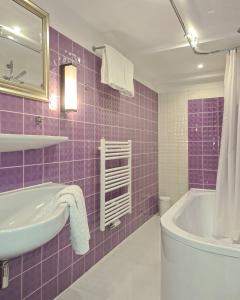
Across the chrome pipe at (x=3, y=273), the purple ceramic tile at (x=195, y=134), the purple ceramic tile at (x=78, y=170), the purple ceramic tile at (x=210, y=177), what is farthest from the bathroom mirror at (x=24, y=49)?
the purple ceramic tile at (x=210, y=177)

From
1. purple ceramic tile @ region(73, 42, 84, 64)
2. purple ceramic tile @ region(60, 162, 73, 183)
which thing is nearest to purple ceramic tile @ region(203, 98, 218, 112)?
purple ceramic tile @ region(73, 42, 84, 64)

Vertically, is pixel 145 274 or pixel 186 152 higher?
pixel 186 152

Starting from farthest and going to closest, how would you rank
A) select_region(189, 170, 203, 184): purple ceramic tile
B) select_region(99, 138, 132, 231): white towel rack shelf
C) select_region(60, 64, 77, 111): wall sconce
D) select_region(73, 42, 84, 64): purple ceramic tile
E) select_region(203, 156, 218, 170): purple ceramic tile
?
select_region(189, 170, 203, 184): purple ceramic tile < select_region(203, 156, 218, 170): purple ceramic tile < select_region(99, 138, 132, 231): white towel rack shelf < select_region(73, 42, 84, 64): purple ceramic tile < select_region(60, 64, 77, 111): wall sconce

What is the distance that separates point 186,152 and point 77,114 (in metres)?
2.19

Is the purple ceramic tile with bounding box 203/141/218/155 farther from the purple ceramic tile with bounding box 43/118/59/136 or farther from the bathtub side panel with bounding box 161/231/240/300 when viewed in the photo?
the purple ceramic tile with bounding box 43/118/59/136

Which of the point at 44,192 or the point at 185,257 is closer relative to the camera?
the point at 185,257

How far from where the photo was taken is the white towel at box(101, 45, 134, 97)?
206 cm

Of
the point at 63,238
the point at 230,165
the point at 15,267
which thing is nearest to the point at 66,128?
the point at 63,238

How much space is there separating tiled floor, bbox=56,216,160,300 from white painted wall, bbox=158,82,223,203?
47.9 inches

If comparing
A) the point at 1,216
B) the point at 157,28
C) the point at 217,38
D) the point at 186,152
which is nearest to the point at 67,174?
the point at 1,216

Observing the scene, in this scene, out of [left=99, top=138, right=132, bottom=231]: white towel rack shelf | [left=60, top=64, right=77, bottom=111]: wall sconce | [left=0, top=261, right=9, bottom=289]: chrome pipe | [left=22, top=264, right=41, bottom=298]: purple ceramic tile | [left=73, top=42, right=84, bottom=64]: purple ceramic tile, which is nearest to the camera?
[left=0, top=261, right=9, bottom=289]: chrome pipe

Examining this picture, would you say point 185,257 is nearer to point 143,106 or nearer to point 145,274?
point 145,274

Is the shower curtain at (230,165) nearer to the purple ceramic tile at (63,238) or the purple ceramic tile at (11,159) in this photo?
the purple ceramic tile at (63,238)

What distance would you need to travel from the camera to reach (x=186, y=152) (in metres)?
3.60
